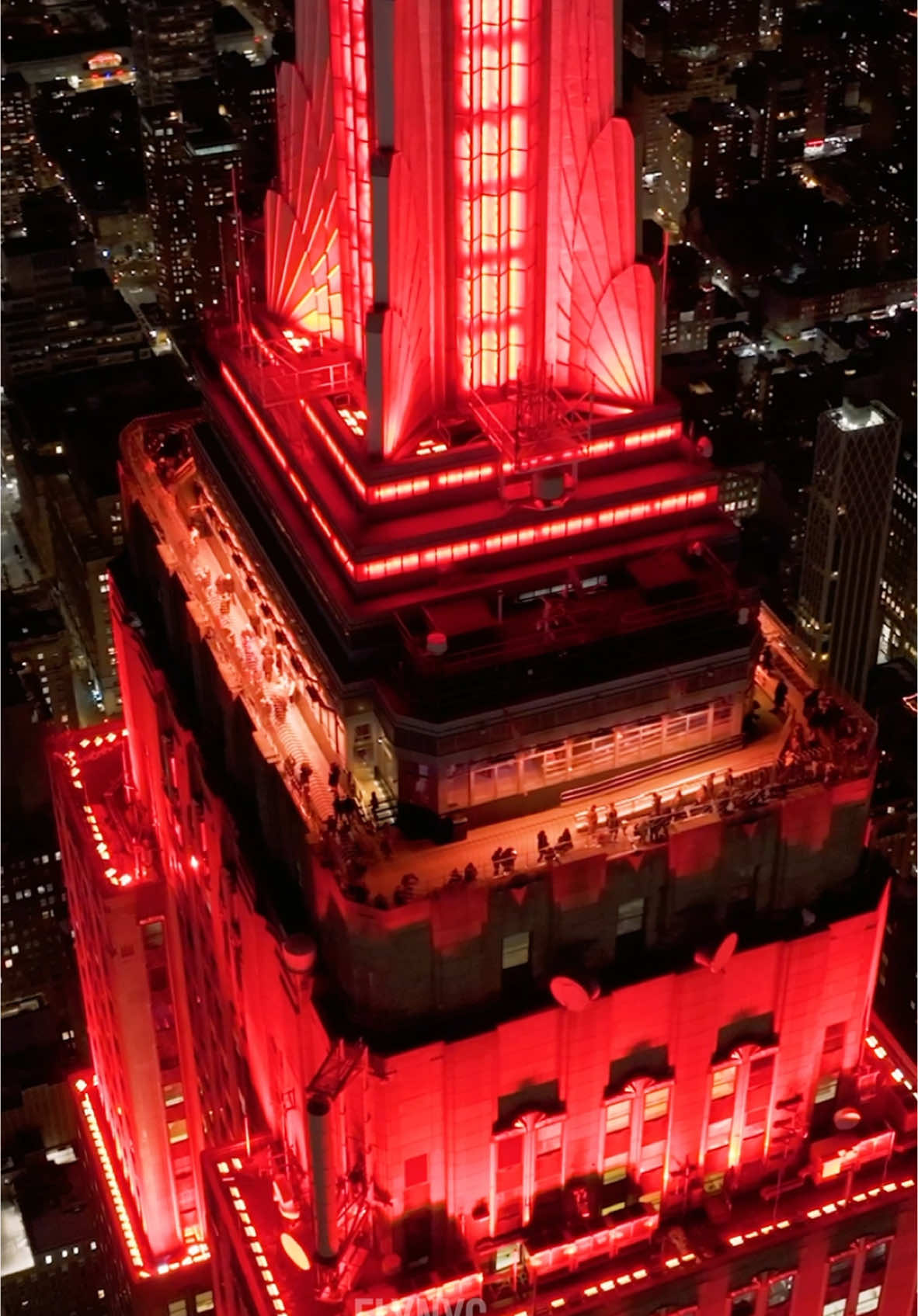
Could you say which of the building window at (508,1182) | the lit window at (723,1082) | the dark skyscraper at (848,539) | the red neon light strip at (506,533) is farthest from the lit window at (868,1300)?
the dark skyscraper at (848,539)

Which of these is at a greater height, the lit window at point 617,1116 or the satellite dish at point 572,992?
the satellite dish at point 572,992

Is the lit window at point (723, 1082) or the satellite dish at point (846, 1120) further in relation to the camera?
the satellite dish at point (846, 1120)

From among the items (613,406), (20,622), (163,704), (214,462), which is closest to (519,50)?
(613,406)

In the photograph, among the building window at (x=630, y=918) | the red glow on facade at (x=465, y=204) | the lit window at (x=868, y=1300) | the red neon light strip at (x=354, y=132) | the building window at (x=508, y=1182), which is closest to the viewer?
the red glow on facade at (x=465, y=204)

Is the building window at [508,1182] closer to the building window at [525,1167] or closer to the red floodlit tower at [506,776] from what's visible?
the building window at [525,1167]

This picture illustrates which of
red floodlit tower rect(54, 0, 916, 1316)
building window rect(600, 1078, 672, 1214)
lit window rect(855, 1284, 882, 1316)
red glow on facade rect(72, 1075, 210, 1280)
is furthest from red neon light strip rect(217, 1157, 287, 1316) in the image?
red glow on facade rect(72, 1075, 210, 1280)

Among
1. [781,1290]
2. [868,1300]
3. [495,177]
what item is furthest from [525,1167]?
[495,177]
